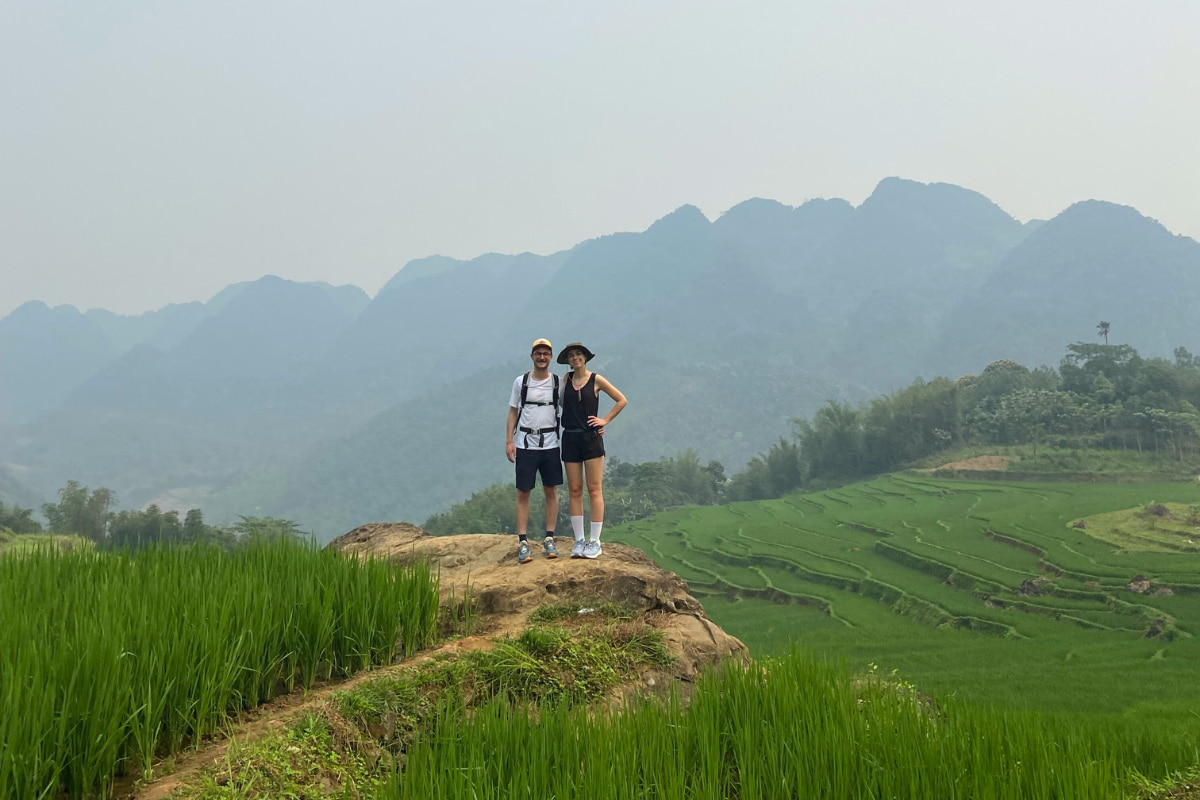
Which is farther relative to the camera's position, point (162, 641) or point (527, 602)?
point (527, 602)

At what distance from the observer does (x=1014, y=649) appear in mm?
22766

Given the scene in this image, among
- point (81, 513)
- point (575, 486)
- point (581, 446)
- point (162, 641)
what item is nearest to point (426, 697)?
point (162, 641)

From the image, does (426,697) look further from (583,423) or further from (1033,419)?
(1033,419)

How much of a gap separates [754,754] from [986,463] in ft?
204

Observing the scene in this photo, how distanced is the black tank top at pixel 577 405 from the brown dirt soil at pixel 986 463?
58.0 metres

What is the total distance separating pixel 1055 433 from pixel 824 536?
95.5 feet

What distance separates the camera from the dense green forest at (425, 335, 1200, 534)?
55.7m

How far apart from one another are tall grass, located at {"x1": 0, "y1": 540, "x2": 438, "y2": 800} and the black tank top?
1898 mm

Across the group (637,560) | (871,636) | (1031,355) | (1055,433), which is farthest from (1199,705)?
(1031,355)

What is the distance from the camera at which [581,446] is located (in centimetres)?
660

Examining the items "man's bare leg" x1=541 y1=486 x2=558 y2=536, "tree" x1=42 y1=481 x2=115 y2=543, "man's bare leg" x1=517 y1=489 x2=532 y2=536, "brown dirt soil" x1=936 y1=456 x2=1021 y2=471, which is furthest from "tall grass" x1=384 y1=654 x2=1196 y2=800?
"tree" x1=42 y1=481 x2=115 y2=543

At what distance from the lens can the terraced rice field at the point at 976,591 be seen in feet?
64.0

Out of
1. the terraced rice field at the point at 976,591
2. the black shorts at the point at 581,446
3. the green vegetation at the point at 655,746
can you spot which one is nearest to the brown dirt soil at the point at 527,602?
the green vegetation at the point at 655,746

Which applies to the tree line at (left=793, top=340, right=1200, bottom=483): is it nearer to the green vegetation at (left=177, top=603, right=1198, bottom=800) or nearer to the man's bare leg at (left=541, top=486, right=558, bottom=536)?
the man's bare leg at (left=541, top=486, right=558, bottom=536)
